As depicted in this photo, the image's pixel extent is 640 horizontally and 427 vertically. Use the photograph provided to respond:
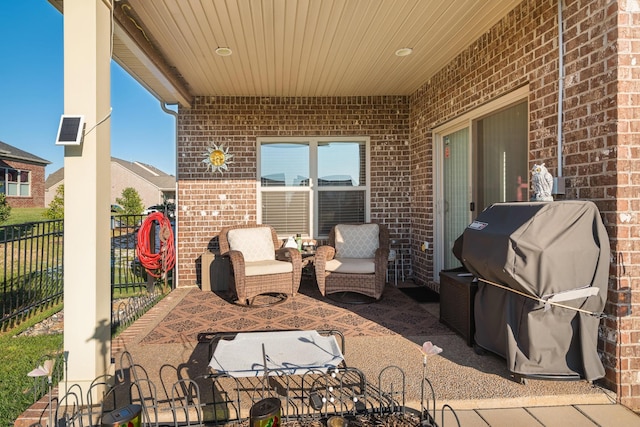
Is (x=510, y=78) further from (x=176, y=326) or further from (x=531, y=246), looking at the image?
(x=176, y=326)

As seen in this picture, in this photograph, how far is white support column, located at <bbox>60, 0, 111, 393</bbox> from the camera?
236cm

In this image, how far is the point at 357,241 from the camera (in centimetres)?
538

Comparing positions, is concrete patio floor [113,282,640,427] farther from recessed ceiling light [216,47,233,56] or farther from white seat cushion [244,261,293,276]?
recessed ceiling light [216,47,233,56]

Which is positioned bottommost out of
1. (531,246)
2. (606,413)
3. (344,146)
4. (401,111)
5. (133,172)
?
(606,413)

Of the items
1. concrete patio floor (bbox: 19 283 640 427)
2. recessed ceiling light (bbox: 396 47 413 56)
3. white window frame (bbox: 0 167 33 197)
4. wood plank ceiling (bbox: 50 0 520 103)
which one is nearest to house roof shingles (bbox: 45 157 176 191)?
white window frame (bbox: 0 167 33 197)

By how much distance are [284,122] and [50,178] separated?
3456 cm

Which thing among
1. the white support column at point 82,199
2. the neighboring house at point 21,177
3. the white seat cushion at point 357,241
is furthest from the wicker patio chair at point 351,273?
the neighboring house at point 21,177

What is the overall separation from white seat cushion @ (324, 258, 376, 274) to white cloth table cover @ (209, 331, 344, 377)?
1939 millimetres

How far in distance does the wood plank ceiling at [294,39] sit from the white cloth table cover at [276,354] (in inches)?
108

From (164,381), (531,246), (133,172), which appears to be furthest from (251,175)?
(133,172)

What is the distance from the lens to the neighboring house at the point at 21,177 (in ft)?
63.3

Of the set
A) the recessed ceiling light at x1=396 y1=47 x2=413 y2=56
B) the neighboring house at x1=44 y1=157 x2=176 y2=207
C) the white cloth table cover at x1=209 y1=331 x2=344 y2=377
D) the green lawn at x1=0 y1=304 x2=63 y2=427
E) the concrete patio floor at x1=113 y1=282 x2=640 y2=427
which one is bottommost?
the green lawn at x1=0 y1=304 x2=63 y2=427

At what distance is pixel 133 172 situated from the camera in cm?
3062

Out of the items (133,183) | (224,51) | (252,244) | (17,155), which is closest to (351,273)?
(252,244)
